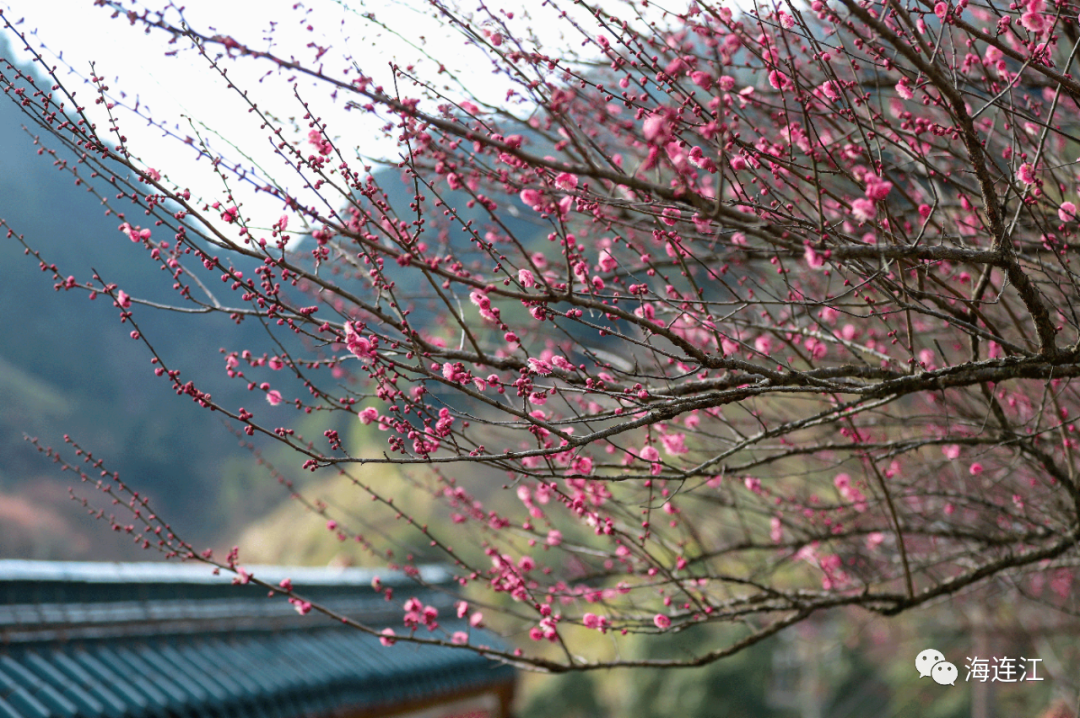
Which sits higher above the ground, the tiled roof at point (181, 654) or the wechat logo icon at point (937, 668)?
the wechat logo icon at point (937, 668)

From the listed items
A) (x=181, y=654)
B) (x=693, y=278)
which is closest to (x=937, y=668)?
(x=693, y=278)

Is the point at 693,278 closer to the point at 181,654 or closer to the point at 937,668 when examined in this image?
the point at 937,668

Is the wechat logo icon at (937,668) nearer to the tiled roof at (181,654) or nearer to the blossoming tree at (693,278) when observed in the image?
the blossoming tree at (693,278)

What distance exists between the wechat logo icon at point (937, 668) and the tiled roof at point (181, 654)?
2.59 m

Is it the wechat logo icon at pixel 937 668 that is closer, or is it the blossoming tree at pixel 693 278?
the blossoming tree at pixel 693 278

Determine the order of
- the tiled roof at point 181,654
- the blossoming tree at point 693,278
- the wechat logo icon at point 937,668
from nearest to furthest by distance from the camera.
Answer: the blossoming tree at point 693,278, the tiled roof at point 181,654, the wechat logo icon at point 937,668

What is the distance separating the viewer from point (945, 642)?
49.4ft

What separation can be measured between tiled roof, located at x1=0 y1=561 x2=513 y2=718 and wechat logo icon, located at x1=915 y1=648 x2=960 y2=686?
2594 mm

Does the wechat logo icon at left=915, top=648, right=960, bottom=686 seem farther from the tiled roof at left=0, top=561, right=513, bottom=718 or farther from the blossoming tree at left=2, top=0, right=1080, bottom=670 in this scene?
the tiled roof at left=0, top=561, right=513, bottom=718

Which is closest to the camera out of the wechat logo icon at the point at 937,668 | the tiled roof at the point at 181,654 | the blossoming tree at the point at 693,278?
the blossoming tree at the point at 693,278

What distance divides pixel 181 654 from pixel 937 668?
432 cm

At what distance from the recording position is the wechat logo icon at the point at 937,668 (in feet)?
14.8

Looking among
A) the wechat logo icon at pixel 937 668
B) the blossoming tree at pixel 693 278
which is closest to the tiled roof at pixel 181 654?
the blossoming tree at pixel 693 278

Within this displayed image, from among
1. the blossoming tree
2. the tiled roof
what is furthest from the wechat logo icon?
the tiled roof
